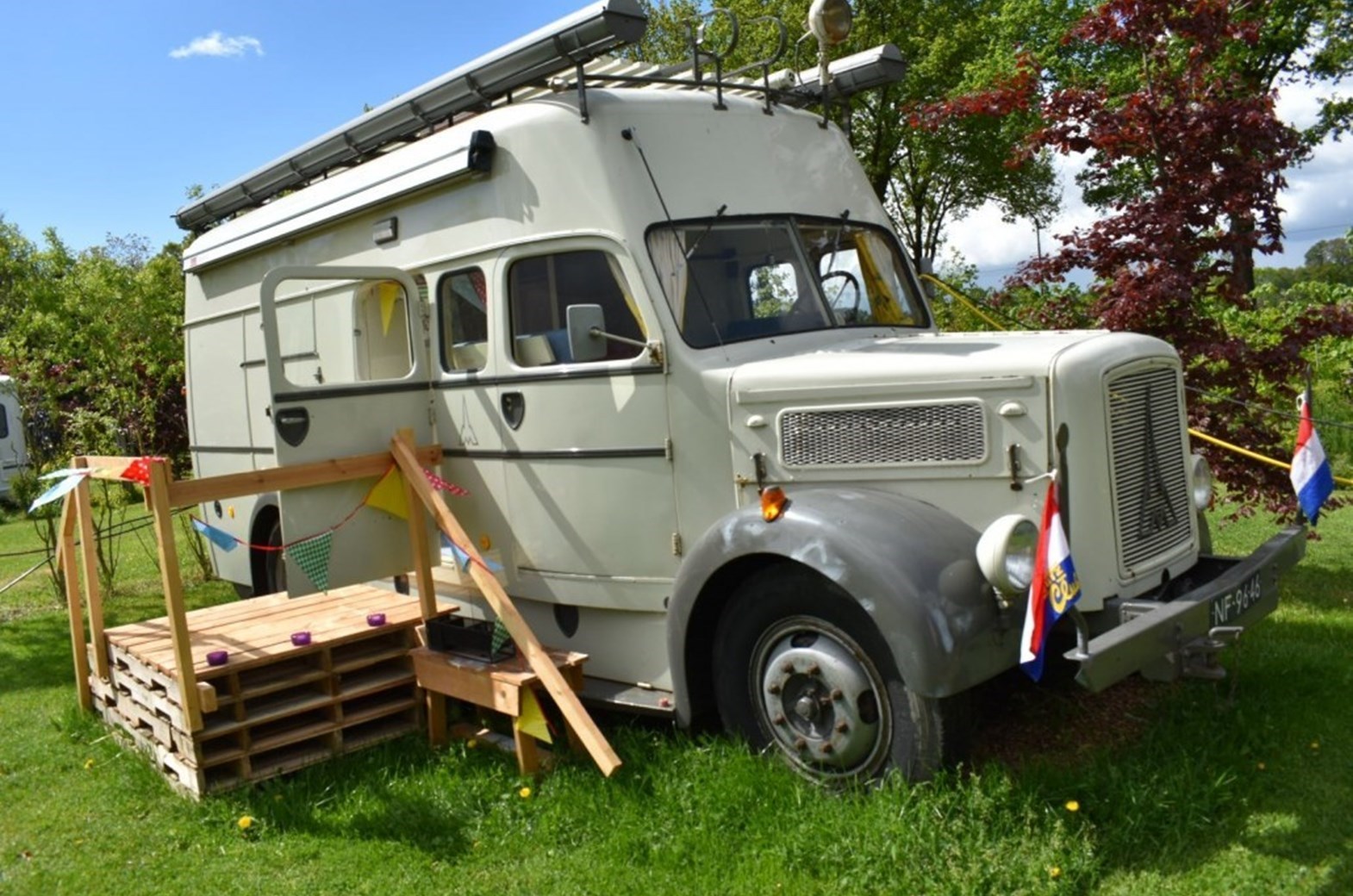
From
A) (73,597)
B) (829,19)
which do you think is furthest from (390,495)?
(829,19)

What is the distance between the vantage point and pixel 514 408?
5.41m

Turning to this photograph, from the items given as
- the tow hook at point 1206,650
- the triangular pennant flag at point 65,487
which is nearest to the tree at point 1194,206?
the tow hook at point 1206,650

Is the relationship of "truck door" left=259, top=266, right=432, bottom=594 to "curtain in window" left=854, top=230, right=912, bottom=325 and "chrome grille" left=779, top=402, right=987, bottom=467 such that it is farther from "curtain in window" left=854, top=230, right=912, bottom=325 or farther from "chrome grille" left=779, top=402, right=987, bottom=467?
"curtain in window" left=854, top=230, right=912, bottom=325

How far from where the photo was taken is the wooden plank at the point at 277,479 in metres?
4.91

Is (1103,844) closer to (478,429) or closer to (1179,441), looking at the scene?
(1179,441)

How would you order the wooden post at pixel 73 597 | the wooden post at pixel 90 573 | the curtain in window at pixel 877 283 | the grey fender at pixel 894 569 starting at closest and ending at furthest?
1. the grey fender at pixel 894 569
2. the wooden post at pixel 90 573
3. the curtain in window at pixel 877 283
4. the wooden post at pixel 73 597

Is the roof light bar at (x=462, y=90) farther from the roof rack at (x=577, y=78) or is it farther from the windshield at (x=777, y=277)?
the windshield at (x=777, y=277)

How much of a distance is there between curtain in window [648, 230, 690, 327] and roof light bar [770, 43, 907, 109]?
1.56m

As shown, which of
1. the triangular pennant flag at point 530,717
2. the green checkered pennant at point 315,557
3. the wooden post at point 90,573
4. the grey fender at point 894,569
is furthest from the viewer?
the wooden post at point 90,573

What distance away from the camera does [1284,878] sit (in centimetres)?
371

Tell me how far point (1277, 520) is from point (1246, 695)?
2.45 metres

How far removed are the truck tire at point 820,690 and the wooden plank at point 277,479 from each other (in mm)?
1971

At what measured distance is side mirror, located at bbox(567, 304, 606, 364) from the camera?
4.84 m

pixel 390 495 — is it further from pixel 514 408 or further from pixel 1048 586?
pixel 1048 586
